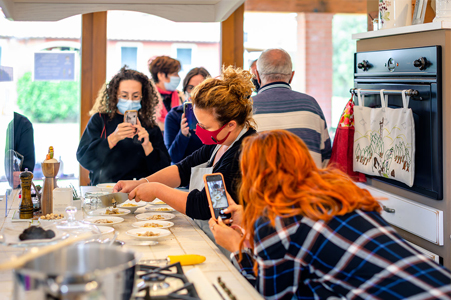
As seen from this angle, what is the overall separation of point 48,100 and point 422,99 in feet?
10.4

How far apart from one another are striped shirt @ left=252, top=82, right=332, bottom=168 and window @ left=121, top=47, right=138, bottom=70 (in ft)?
5.86

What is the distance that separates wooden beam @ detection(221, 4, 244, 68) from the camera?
4.29 m

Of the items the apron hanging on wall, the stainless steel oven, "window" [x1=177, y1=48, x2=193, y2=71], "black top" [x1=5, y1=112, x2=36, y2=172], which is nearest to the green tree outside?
"black top" [x1=5, y1=112, x2=36, y2=172]

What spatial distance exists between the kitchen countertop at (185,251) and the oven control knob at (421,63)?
145 centimetres

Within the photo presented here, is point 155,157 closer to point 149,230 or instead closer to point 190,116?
point 190,116

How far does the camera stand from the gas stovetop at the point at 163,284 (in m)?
1.21

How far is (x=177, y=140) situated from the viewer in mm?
3453

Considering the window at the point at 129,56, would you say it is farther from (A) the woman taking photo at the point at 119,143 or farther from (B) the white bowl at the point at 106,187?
(B) the white bowl at the point at 106,187

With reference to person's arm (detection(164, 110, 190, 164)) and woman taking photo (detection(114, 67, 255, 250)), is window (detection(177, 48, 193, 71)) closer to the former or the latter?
person's arm (detection(164, 110, 190, 164))

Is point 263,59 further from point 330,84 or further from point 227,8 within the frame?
point 330,84

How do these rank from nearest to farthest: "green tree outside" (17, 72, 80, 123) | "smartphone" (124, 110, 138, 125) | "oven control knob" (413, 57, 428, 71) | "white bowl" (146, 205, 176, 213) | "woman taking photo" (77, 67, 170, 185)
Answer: "oven control knob" (413, 57, 428, 71) → "white bowl" (146, 205, 176, 213) → "smartphone" (124, 110, 138, 125) → "woman taking photo" (77, 67, 170, 185) → "green tree outside" (17, 72, 80, 123)

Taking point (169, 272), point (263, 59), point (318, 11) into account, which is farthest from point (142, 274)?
point (318, 11)

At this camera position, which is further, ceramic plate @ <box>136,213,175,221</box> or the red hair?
ceramic plate @ <box>136,213,175,221</box>

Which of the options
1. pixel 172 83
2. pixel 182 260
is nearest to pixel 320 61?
pixel 172 83
